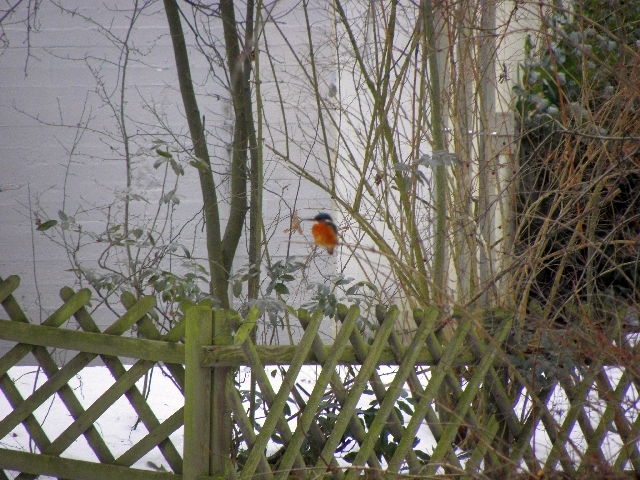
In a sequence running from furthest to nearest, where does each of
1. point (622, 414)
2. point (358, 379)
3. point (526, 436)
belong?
1. point (526, 436)
2. point (358, 379)
3. point (622, 414)

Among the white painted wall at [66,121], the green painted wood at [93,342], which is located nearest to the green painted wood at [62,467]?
the green painted wood at [93,342]

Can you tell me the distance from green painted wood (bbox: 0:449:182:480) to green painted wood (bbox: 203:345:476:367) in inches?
23.5

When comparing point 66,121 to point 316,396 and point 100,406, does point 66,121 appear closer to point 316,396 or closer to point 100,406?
point 100,406

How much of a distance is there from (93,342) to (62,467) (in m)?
0.54

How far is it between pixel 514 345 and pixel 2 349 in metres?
4.58

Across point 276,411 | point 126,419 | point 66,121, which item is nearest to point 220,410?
point 276,411

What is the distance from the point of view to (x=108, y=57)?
550 cm

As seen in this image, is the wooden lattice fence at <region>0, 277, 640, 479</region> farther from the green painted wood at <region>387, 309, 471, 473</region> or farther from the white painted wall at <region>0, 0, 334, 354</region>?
the white painted wall at <region>0, 0, 334, 354</region>

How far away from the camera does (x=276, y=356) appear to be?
7.91ft

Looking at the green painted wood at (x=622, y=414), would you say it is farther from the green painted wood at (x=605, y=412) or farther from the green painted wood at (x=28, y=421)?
the green painted wood at (x=28, y=421)

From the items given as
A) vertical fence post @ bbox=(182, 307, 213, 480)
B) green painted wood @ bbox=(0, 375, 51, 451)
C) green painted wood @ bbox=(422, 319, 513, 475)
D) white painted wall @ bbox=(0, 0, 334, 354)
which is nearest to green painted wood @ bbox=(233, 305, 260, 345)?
vertical fence post @ bbox=(182, 307, 213, 480)

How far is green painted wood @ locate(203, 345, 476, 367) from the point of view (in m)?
2.36

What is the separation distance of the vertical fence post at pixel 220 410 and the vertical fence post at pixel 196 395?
0.7 inches

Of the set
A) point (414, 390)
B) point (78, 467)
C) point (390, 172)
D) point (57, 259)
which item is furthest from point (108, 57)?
point (414, 390)
